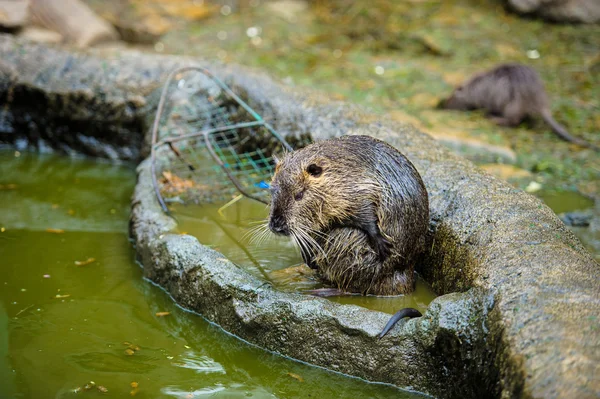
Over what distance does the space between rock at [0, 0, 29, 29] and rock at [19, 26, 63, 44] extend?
0.10 metres

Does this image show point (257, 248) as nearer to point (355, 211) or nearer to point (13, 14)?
point (355, 211)

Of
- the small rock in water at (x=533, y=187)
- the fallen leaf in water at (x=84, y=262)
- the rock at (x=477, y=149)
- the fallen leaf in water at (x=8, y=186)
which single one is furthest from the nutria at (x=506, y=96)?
the fallen leaf in water at (x=8, y=186)

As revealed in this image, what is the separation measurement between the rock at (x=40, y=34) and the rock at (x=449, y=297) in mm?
3600

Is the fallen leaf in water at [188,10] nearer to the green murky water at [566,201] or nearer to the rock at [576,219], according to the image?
the green murky water at [566,201]

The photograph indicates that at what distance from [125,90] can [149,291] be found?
7.67 ft

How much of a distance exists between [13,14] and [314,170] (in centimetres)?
535

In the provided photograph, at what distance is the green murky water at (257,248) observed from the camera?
3.37 meters

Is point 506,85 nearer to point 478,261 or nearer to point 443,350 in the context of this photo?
point 478,261

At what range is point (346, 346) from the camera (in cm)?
298

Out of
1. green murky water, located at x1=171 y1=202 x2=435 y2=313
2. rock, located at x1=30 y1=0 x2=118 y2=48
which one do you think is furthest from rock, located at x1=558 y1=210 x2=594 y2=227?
rock, located at x1=30 y1=0 x2=118 y2=48

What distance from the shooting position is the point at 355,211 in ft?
10.7

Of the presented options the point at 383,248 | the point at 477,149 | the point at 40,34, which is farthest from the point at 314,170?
the point at 40,34

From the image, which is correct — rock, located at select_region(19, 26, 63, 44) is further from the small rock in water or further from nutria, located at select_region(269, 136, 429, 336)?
the small rock in water

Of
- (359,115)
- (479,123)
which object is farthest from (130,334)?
(479,123)
